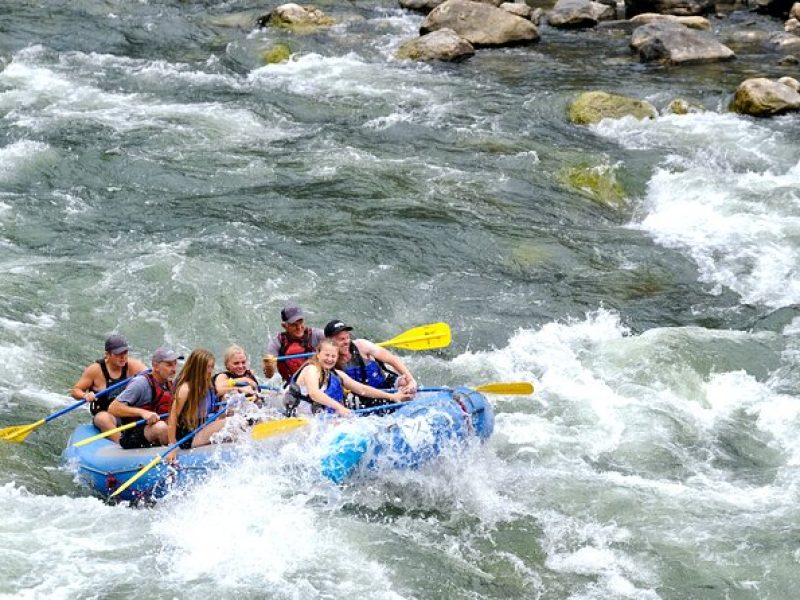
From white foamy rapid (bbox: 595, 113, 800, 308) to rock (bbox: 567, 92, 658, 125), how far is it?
0.16 meters

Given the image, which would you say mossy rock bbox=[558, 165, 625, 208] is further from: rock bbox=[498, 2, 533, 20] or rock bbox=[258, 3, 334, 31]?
rock bbox=[258, 3, 334, 31]

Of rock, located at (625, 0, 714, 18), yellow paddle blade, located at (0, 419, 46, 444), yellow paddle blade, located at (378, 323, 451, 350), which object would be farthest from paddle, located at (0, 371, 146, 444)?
rock, located at (625, 0, 714, 18)

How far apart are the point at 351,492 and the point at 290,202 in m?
5.91


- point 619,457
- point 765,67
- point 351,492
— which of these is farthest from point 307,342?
point 765,67

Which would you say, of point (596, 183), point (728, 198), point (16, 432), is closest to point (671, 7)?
point (596, 183)

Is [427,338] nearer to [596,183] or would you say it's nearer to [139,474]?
[139,474]

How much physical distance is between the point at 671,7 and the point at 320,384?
1568 centimetres

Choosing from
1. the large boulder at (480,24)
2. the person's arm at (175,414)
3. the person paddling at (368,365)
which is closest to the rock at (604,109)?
the large boulder at (480,24)

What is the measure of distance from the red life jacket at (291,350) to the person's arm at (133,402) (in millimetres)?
1342

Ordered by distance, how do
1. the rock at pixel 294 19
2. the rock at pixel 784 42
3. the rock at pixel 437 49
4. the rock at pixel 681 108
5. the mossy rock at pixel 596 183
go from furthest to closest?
the rock at pixel 294 19, the rock at pixel 784 42, the rock at pixel 437 49, the rock at pixel 681 108, the mossy rock at pixel 596 183

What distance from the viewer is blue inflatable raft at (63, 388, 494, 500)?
7707 millimetres

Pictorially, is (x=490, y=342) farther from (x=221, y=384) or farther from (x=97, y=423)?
(x=97, y=423)

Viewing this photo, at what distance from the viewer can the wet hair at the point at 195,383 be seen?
25.4 ft

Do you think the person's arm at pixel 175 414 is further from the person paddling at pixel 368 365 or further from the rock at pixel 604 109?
the rock at pixel 604 109
